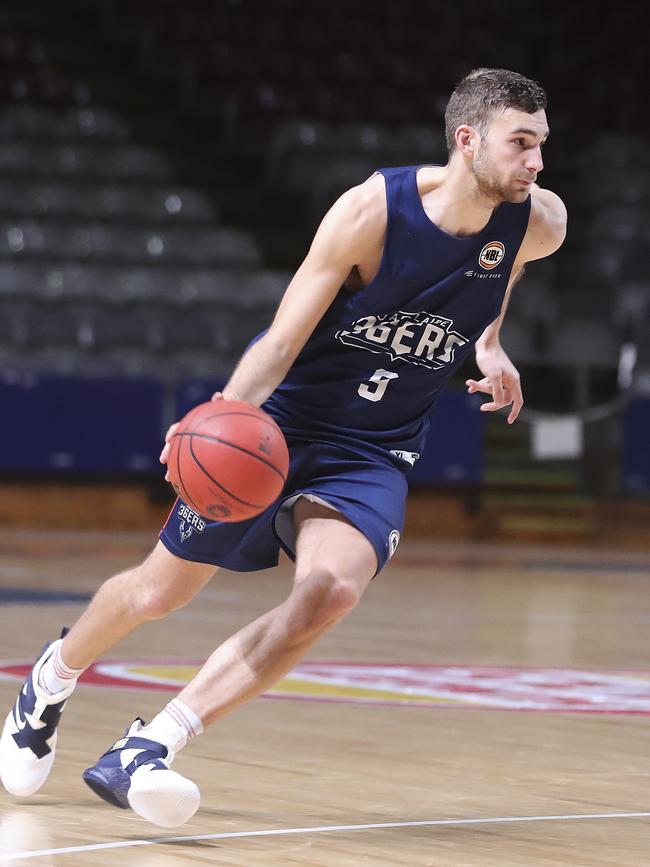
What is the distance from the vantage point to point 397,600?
880cm

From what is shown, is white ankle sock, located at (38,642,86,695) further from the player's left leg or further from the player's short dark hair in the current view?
the player's short dark hair

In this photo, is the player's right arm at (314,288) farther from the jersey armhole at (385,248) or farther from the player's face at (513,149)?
the player's face at (513,149)

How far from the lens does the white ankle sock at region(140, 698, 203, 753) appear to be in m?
3.31

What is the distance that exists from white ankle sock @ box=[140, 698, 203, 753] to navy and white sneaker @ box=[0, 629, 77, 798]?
0.41m

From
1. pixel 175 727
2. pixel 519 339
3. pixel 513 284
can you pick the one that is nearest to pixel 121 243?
pixel 519 339

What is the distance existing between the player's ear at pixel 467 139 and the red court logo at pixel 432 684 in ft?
6.72

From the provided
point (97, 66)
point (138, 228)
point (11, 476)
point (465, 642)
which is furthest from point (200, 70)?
point (465, 642)

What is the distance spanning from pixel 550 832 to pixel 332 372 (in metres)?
1.11

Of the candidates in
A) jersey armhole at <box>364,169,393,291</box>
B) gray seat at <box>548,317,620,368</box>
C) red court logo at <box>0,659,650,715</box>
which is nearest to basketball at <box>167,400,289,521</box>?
jersey armhole at <box>364,169,393,291</box>

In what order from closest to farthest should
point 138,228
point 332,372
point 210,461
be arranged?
1. point 210,461
2. point 332,372
3. point 138,228

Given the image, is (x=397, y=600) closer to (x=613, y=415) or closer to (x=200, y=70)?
(x=613, y=415)

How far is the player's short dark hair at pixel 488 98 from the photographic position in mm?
3592

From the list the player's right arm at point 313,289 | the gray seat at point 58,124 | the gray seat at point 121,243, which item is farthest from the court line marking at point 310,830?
the gray seat at point 58,124

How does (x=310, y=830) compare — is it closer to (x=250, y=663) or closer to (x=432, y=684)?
(x=250, y=663)
